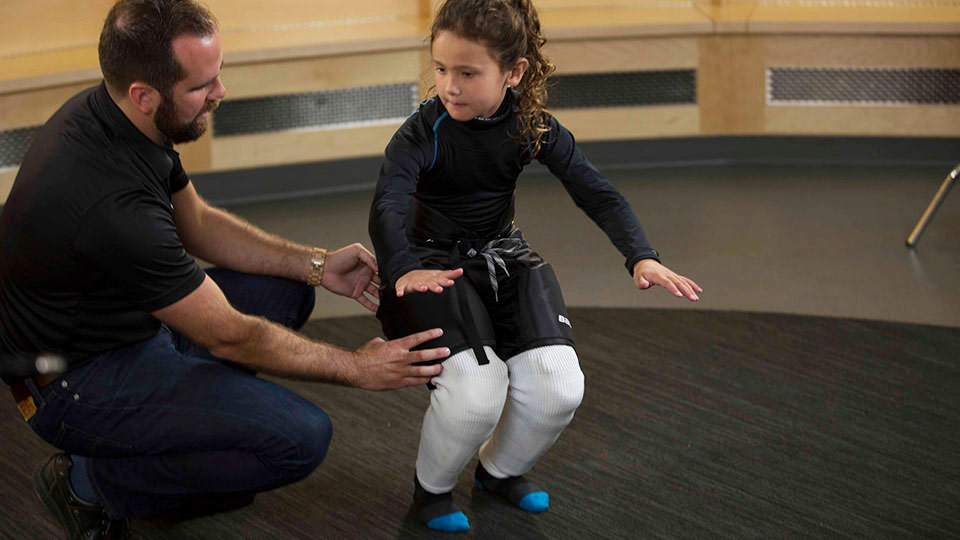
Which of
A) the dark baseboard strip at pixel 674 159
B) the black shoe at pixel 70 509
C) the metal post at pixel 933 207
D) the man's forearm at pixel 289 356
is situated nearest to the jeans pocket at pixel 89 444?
the black shoe at pixel 70 509

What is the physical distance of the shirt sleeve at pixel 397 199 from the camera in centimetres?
182

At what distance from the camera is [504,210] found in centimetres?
200

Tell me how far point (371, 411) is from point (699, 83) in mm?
2190

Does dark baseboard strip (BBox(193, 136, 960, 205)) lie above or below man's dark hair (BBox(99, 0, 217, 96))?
below

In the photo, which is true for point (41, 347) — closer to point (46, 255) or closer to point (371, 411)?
point (46, 255)

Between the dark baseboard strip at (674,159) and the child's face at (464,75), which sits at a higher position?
the child's face at (464,75)

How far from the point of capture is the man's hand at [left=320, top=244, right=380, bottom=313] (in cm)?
211

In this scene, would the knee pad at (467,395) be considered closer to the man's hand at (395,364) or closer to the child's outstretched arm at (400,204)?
the man's hand at (395,364)

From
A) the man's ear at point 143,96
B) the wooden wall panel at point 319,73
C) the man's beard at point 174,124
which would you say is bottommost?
the wooden wall panel at point 319,73

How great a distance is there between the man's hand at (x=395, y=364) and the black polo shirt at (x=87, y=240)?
31cm

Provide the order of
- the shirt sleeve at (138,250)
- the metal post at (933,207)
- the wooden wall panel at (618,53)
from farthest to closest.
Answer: the wooden wall panel at (618,53)
the metal post at (933,207)
the shirt sleeve at (138,250)

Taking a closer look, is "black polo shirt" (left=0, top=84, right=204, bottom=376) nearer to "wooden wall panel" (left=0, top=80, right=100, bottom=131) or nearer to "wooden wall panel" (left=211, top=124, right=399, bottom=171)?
"wooden wall panel" (left=0, top=80, right=100, bottom=131)

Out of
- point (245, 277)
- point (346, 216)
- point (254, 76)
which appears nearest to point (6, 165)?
point (254, 76)

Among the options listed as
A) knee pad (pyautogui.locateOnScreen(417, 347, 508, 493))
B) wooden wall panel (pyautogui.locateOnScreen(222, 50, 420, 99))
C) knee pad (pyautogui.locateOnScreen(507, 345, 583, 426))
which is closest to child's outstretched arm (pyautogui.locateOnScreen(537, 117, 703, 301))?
knee pad (pyautogui.locateOnScreen(507, 345, 583, 426))
